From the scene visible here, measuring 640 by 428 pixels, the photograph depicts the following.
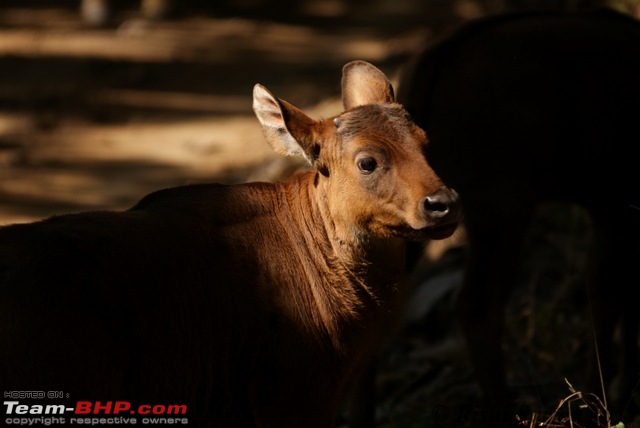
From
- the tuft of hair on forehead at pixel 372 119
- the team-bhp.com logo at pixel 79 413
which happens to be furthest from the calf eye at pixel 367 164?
the team-bhp.com logo at pixel 79 413

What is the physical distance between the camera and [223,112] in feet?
47.1

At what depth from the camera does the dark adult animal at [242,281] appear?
4301mm

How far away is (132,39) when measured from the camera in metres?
17.2

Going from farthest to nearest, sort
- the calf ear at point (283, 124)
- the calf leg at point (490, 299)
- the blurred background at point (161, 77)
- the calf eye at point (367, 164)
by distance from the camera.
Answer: the blurred background at point (161, 77) → the calf leg at point (490, 299) → the calf ear at point (283, 124) → the calf eye at point (367, 164)

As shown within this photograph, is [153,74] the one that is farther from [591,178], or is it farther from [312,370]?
[312,370]

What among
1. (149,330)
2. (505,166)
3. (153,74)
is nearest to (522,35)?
(505,166)

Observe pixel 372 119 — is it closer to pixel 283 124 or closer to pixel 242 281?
pixel 283 124

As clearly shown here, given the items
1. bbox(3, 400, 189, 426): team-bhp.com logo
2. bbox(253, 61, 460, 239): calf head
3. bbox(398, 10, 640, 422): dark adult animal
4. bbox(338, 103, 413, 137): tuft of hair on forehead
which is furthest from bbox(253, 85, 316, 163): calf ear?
bbox(3, 400, 189, 426): team-bhp.com logo

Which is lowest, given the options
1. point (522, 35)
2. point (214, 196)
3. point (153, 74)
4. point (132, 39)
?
point (214, 196)

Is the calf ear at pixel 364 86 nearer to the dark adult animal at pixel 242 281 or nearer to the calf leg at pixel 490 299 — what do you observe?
the dark adult animal at pixel 242 281

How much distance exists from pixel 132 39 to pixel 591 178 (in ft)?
39.1

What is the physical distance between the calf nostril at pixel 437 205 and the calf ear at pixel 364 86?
89 centimetres

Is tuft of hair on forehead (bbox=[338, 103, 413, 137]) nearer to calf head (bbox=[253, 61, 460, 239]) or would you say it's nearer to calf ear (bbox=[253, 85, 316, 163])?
calf head (bbox=[253, 61, 460, 239])

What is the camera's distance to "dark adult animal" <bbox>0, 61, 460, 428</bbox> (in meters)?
4.30
